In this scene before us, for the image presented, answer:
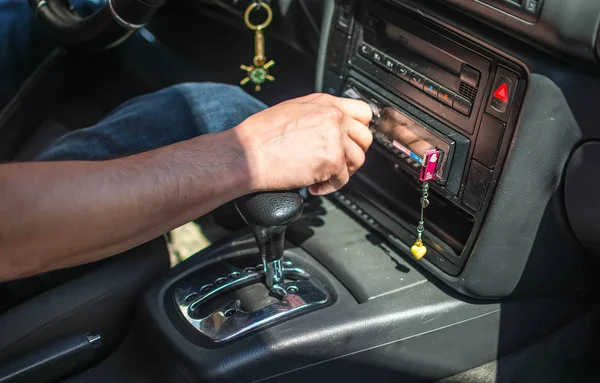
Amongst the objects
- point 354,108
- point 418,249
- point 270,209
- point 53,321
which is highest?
point 354,108

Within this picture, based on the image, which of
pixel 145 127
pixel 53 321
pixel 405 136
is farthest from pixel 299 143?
pixel 53 321

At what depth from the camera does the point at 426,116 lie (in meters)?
1.06

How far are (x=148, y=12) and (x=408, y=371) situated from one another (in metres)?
0.82

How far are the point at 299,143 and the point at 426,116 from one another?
217mm

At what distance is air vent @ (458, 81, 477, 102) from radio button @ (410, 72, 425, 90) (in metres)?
0.07

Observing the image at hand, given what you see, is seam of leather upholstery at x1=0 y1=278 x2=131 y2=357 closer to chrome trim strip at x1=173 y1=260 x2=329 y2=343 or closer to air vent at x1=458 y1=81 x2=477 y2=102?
→ chrome trim strip at x1=173 y1=260 x2=329 y2=343

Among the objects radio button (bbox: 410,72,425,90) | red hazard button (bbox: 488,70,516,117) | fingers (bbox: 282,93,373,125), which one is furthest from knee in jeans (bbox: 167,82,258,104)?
red hazard button (bbox: 488,70,516,117)

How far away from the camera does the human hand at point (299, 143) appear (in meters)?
0.99

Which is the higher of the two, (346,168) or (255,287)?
(346,168)

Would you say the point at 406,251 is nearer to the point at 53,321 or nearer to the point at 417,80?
the point at 417,80

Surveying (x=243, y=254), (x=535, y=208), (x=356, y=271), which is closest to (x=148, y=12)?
(x=243, y=254)

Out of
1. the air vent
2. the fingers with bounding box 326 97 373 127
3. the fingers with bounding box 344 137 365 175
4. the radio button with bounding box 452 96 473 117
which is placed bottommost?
the fingers with bounding box 344 137 365 175

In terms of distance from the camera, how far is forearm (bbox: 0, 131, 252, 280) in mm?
791

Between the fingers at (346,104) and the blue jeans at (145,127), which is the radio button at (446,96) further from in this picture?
the blue jeans at (145,127)
